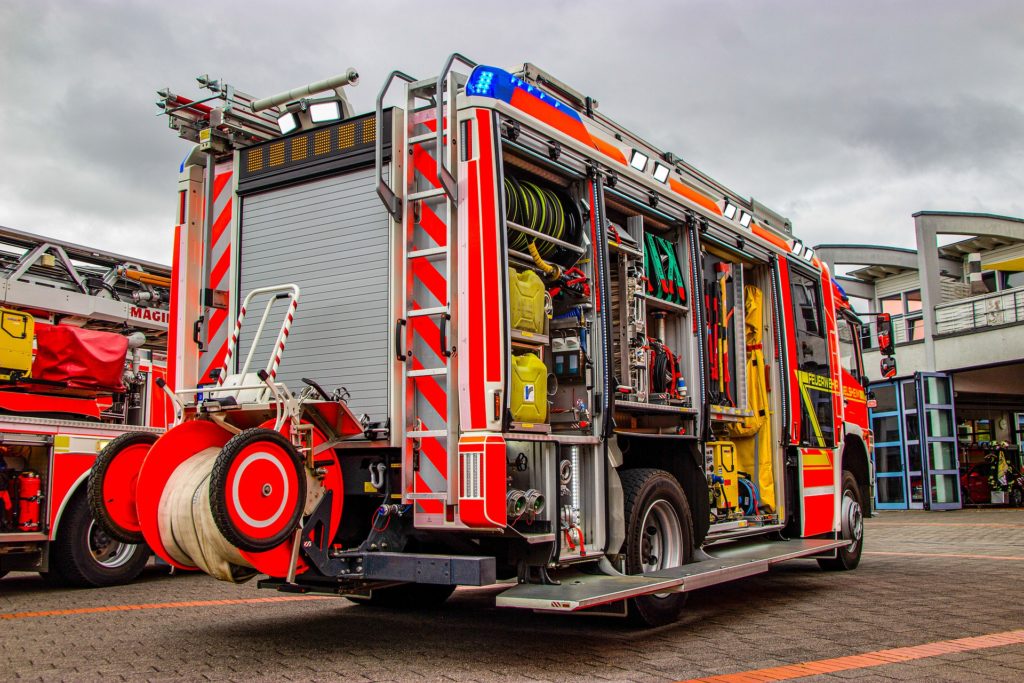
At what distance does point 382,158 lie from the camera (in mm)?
5754

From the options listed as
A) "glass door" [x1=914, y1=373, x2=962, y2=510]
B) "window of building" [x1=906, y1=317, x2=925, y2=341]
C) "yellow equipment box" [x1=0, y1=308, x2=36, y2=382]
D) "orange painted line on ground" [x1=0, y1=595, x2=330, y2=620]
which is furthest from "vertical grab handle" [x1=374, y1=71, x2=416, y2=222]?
"window of building" [x1=906, y1=317, x2=925, y2=341]

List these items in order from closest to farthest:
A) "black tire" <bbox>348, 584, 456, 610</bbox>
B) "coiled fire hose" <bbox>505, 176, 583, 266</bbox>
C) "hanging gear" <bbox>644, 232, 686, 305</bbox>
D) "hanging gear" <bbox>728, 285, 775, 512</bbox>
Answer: "coiled fire hose" <bbox>505, 176, 583, 266</bbox> < "hanging gear" <bbox>644, 232, 686, 305</bbox> < "black tire" <bbox>348, 584, 456, 610</bbox> < "hanging gear" <bbox>728, 285, 775, 512</bbox>

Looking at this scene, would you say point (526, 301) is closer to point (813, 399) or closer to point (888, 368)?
point (813, 399)

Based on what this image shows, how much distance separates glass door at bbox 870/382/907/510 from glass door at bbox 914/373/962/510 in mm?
614

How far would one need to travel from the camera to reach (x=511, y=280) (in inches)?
219

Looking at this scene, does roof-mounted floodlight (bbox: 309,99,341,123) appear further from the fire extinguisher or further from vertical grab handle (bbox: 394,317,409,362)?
the fire extinguisher

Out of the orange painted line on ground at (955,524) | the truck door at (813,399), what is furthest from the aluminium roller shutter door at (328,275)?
the orange painted line on ground at (955,524)

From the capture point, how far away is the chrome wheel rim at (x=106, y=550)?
375 inches

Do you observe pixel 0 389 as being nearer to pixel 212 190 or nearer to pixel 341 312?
pixel 212 190

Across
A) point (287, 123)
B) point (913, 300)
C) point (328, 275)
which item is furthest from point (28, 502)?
point (913, 300)

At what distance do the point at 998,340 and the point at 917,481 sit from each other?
3.62m

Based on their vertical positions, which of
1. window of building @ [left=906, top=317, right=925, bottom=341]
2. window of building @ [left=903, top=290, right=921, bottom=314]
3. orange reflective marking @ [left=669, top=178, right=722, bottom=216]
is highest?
window of building @ [left=903, top=290, right=921, bottom=314]

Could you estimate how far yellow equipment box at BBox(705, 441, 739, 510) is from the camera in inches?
321

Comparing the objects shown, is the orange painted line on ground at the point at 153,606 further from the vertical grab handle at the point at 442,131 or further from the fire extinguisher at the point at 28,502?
the vertical grab handle at the point at 442,131
